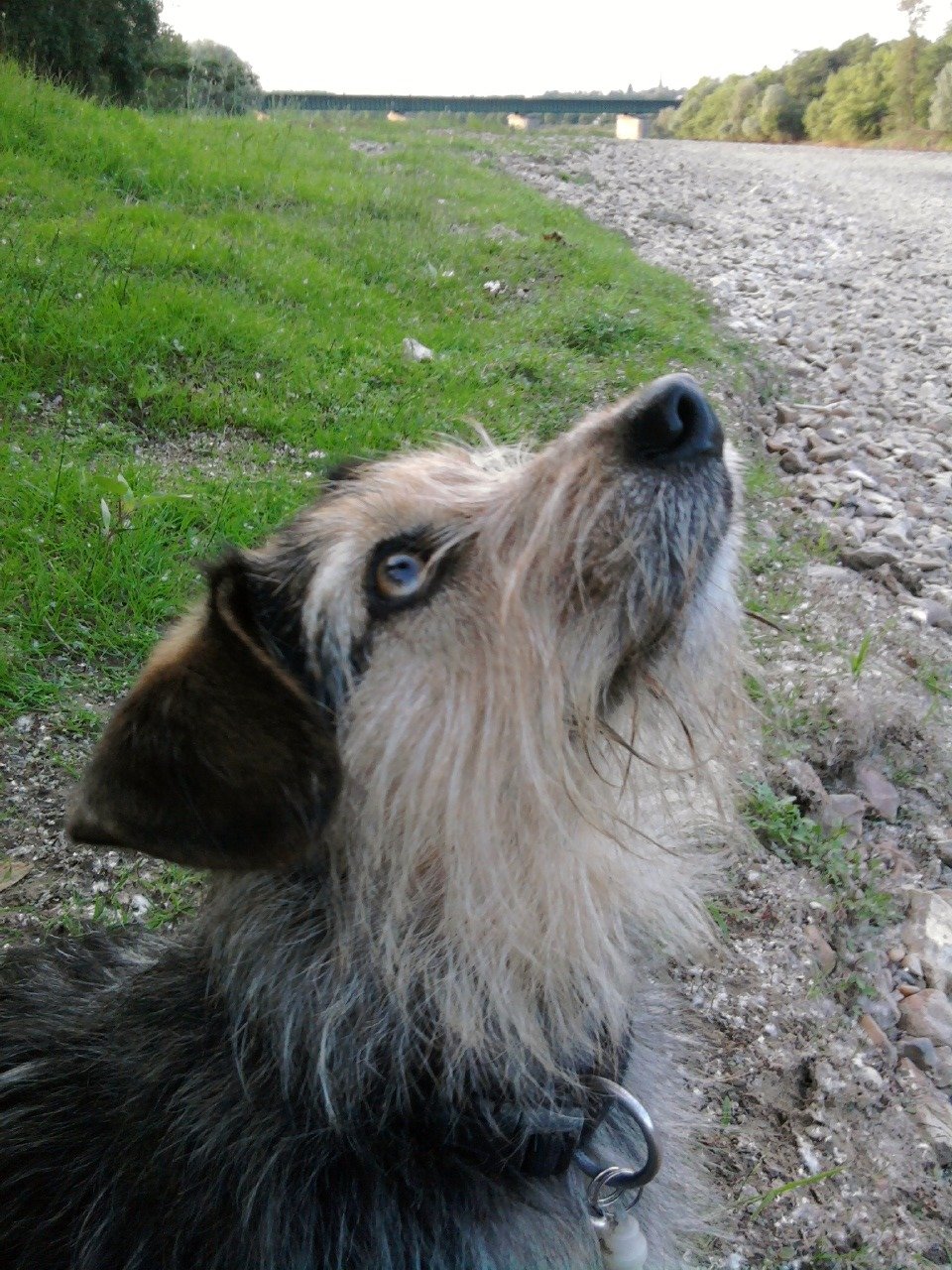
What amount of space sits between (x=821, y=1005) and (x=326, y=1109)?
2033 mm

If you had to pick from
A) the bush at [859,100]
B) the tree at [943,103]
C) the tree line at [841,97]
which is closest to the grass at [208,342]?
the tree at [943,103]

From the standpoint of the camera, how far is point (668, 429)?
218cm

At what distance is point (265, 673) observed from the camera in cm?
186

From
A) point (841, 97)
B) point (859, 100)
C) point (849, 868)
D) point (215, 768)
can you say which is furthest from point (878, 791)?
point (841, 97)

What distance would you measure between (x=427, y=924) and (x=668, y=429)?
1.24 m

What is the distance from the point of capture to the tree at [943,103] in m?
34.4

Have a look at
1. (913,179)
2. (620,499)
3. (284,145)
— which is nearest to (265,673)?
(620,499)

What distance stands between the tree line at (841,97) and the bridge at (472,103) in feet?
7.59

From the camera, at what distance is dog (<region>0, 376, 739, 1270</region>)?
208cm

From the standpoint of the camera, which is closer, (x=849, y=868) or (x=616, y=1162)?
(x=616, y=1162)

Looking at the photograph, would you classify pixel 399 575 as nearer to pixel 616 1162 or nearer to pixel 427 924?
pixel 427 924

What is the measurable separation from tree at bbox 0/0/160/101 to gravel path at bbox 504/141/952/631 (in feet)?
23.4

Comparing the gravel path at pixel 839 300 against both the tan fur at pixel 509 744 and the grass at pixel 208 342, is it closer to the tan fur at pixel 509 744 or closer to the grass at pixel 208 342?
the grass at pixel 208 342

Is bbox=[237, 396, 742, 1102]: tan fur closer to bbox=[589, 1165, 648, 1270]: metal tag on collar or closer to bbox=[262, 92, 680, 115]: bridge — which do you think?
bbox=[589, 1165, 648, 1270]: metal tag on collar
